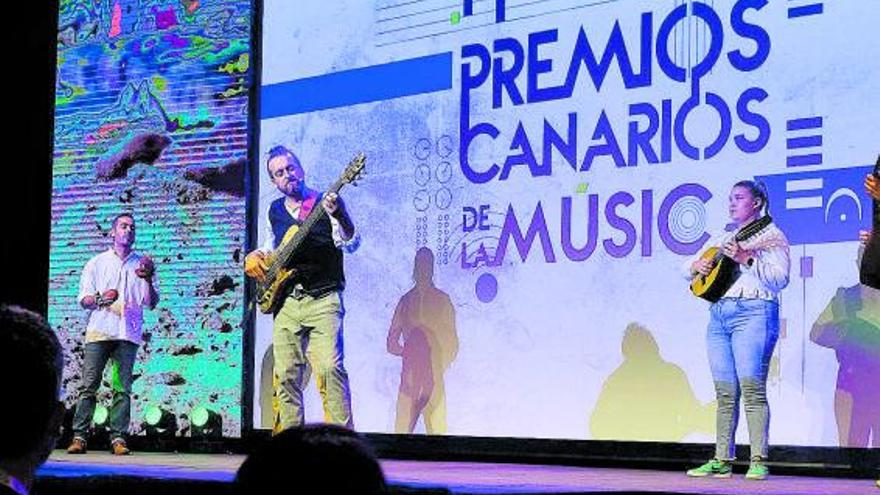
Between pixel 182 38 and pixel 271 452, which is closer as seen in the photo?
pixel 271 452

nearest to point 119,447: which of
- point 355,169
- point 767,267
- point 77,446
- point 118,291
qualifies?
point 77,446

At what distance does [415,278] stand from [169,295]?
1.57 metres

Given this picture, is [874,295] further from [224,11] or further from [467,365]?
[224,11]

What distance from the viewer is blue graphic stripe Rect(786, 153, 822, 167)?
491 centimetres

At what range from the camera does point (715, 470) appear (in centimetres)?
486

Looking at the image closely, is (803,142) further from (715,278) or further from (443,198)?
(443,198)

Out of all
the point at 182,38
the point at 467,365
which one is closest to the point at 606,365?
the point at 467,365

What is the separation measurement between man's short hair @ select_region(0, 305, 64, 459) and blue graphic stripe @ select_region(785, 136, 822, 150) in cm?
388

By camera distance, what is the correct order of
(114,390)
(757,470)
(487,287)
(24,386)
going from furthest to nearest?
(114,390) → (487,287) → (757,470) → (24,386)

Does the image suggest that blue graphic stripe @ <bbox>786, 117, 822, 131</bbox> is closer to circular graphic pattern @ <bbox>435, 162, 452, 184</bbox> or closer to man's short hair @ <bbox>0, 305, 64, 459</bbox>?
circular graphic pattern @ <bbox>435, 162, 452, 184</bbox>

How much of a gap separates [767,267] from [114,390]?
3384mm

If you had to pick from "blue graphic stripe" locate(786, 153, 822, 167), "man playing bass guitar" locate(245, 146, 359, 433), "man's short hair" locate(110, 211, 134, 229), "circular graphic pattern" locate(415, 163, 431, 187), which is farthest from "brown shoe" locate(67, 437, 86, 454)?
"blue graphic stripe" locate(786, 153, 822, 167)

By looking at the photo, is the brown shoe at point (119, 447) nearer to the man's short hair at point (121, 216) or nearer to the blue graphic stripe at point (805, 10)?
the man's short hair at point (121, 216)

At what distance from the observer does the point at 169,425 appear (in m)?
6.80
